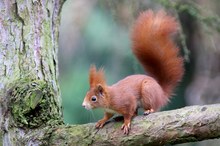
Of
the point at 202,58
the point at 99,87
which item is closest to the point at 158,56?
the point at 99,87

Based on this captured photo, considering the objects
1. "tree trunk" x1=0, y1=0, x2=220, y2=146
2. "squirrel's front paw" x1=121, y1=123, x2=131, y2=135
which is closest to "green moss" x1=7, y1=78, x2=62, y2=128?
"tree trunk" x1=0, y1=0, x2=220, y2=146

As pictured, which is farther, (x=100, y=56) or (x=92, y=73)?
(x=100, y=56)

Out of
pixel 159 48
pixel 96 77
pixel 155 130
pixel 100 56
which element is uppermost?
pixel 100 56

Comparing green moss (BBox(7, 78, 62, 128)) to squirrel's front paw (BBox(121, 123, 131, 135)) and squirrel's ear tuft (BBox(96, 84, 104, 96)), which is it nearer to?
squirrel's ear tuft (BBox(96, 84, 104, 96))

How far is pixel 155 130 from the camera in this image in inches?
92.8

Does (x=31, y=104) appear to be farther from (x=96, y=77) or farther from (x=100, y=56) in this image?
(x=100, y=56)

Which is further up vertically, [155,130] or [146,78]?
[146,78]

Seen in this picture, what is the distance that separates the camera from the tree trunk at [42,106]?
7.59 ft

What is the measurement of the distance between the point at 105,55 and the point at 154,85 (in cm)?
242

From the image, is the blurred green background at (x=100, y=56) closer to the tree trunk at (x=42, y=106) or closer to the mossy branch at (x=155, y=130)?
the tree trunk at (x=42, y=106)

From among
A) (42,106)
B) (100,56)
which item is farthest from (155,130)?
(100,56)

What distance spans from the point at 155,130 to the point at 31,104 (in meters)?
0.59

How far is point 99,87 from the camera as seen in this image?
269 centimetres

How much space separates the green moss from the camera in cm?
261
